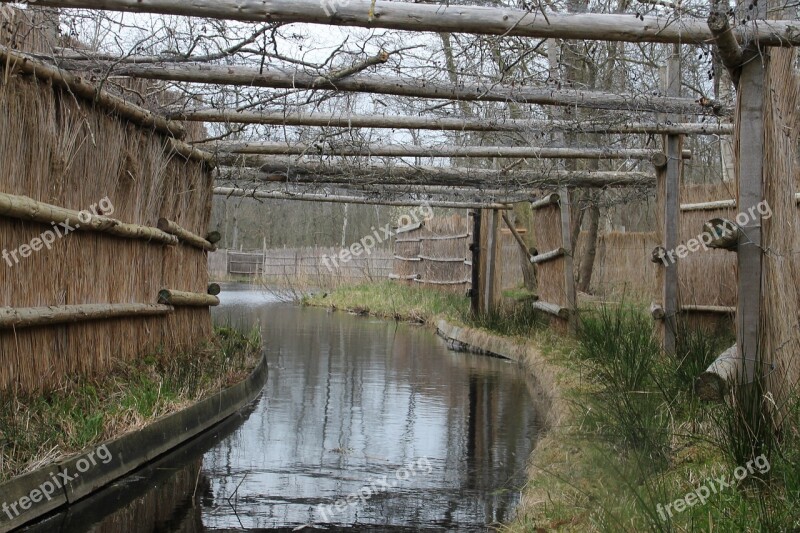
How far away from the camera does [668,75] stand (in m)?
10.2

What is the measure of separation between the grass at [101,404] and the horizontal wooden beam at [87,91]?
2.31 meters

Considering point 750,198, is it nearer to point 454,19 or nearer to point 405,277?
point 454,19

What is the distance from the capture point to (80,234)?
769 cm

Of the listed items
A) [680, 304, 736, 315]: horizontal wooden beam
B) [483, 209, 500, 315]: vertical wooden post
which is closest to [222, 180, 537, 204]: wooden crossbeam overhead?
[483, 209, 500, 315]: vertical wooden post

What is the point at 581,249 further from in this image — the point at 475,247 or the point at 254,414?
the point at 254,414

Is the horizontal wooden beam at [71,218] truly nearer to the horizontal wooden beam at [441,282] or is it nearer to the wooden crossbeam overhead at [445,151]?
the wooden crossbeam overhead at [445,151]

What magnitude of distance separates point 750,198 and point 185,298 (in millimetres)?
6708

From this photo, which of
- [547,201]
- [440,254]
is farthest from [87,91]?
[440,254]

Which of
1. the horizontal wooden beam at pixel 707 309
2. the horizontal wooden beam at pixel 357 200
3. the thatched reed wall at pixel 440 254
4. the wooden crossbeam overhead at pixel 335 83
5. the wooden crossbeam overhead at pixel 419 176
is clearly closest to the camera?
the wooden crossbeam overhead at pixel 335 83

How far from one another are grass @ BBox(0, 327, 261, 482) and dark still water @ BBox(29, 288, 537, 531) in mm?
408

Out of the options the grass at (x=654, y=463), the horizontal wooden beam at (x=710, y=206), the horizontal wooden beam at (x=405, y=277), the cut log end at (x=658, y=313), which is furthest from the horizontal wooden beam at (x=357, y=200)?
the horizontal wooden beam at (x=405, y=277)

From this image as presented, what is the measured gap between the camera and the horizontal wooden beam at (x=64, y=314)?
6359 mm

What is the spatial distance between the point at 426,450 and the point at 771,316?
3.49 metres

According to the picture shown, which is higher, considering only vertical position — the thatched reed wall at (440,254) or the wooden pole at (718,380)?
the thatched reed wall at (440,254)
